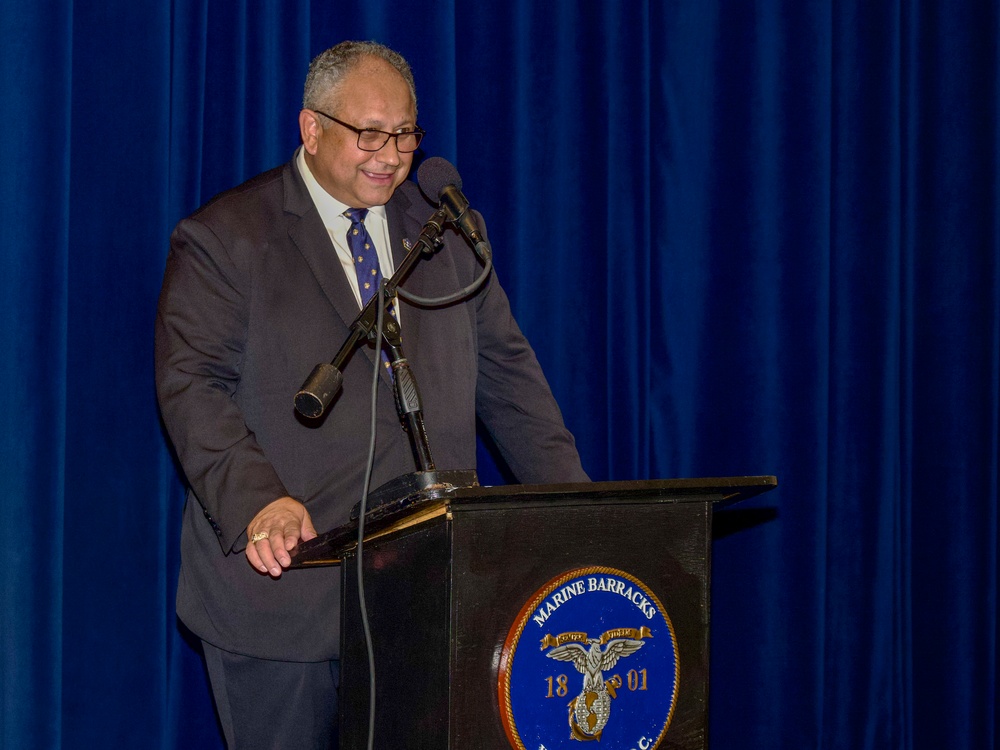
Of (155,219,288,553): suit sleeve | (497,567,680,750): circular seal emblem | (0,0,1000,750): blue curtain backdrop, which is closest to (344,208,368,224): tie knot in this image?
(155,219,288,553): suit sleeve

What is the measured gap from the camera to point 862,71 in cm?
374

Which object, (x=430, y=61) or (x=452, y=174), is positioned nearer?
(x=452, y=174)

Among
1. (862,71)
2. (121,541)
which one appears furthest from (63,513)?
(862,71)

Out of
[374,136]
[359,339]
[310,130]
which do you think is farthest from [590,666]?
[310,130]

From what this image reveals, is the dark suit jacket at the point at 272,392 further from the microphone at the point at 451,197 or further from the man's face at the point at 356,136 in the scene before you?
the microphone at the point at 451,197

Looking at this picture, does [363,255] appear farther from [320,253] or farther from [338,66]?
[338,66]

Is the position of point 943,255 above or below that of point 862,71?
below

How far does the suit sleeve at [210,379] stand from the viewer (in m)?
2.05

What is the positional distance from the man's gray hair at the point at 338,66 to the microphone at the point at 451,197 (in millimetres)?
377

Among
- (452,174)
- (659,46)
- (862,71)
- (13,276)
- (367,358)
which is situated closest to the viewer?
(452,174)

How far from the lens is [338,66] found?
242 centimetres

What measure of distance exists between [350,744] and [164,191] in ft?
5.05

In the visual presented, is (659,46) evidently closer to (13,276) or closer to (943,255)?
(943,255)

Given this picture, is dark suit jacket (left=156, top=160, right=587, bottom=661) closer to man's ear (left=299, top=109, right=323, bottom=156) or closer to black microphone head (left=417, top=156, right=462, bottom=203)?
man's ear (left=299, top=109, right=323, bottom=156)
